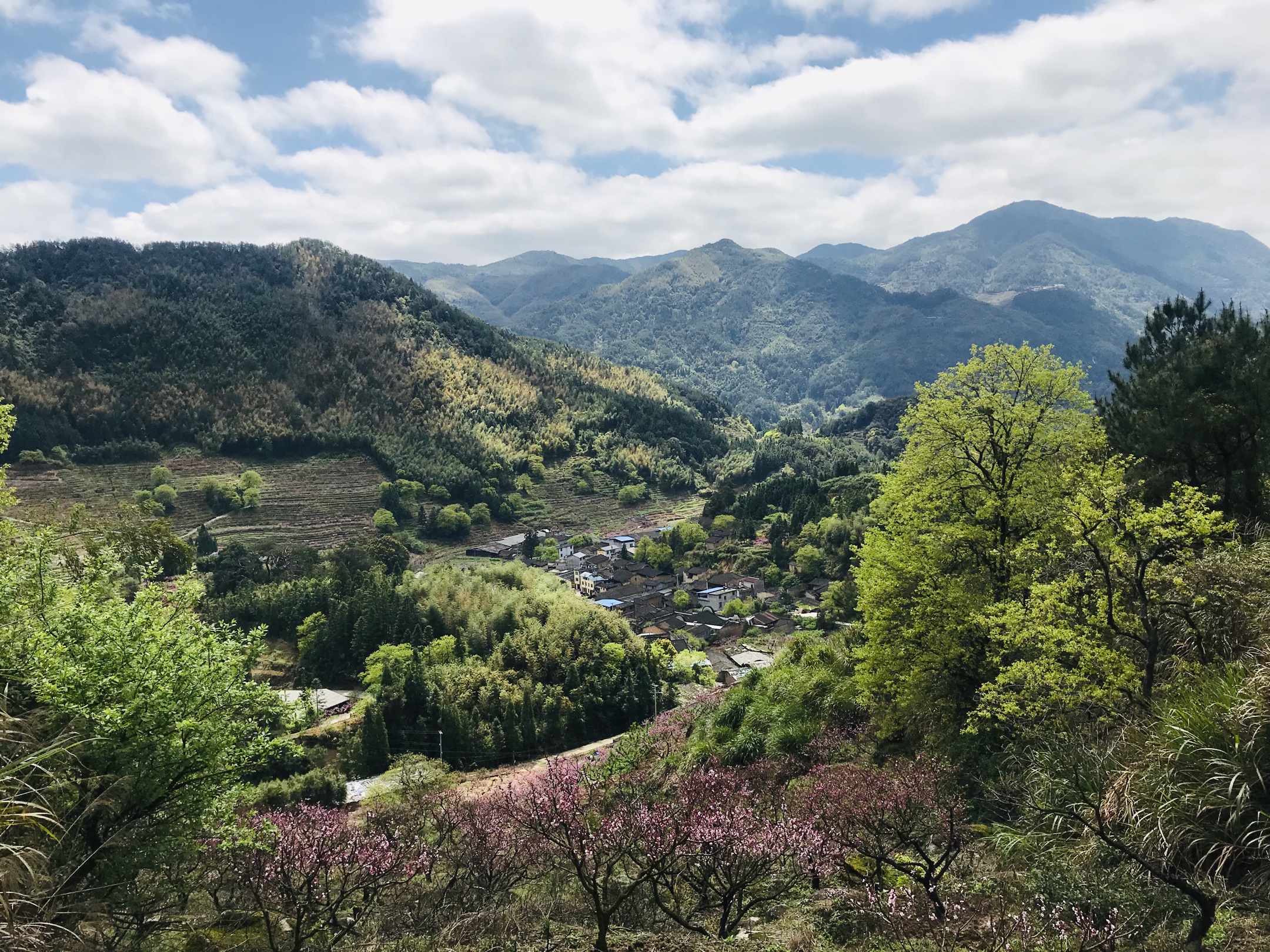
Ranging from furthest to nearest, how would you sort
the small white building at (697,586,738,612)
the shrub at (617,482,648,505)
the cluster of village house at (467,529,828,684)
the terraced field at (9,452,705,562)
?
1. the shrub at (617,482,648,505)
2. the terraced field at (9,452,705,562)
3. the small white building at (697,586,738,612)
4. the cluster of village house at (467,529,828,684)

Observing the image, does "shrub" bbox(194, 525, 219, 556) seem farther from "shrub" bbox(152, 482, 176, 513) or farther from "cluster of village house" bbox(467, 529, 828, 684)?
"cluster of village house" bbox(467, 529, 828, 684)

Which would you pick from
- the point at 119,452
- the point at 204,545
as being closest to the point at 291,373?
the point at 119,452

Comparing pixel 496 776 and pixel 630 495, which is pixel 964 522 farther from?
pixel 630 495

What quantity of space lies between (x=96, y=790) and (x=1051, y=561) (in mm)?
14430

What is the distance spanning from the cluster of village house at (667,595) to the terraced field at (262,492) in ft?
58.9

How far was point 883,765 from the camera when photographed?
46.4 feet

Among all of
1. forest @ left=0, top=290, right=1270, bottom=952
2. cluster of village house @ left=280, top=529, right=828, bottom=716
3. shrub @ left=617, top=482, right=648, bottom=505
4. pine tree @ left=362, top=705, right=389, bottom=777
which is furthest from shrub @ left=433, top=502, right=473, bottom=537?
forest @ left=0, top=290, right=1270, bottom=952

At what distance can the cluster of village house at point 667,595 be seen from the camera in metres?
51.8

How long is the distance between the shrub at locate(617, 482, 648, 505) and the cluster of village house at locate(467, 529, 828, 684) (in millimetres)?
17117

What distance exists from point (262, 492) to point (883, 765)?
291ft

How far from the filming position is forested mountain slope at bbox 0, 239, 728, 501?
98.1 meters

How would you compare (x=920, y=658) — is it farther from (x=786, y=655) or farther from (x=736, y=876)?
(x=786, y=655)

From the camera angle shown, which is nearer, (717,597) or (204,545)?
(717,597)

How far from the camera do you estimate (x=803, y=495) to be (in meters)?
78.6
